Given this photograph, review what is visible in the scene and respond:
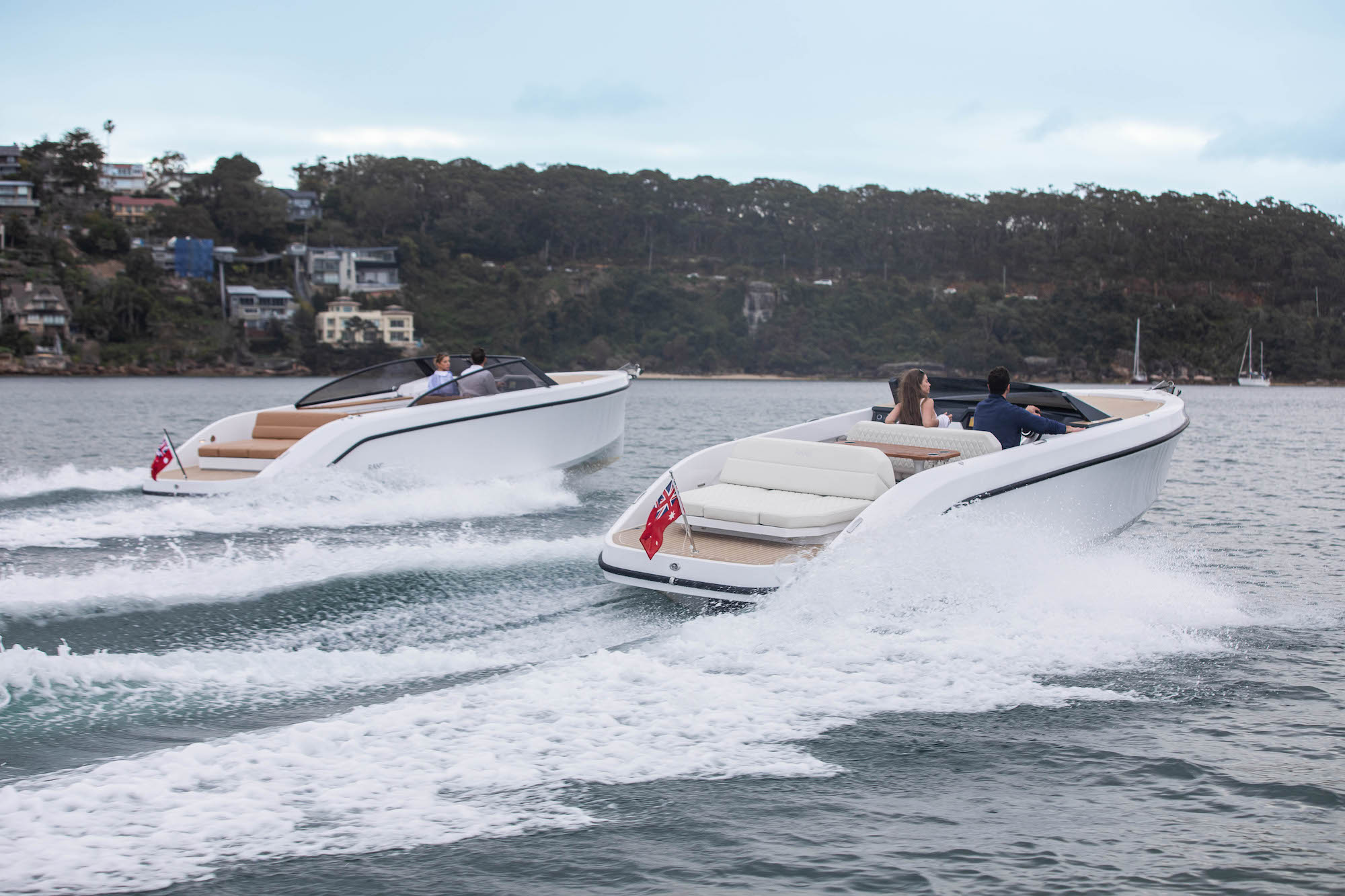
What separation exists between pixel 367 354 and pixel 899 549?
84.8 meters

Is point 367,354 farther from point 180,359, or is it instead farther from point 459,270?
point 459,270

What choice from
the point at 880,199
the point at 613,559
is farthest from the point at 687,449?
the point at 880,199

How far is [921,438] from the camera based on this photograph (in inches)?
275

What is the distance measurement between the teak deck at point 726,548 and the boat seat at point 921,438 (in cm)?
121

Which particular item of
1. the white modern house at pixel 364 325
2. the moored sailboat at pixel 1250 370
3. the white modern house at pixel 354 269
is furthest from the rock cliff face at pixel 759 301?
the moored sailboat at pixel 1250 370

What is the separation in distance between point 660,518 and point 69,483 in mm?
7365

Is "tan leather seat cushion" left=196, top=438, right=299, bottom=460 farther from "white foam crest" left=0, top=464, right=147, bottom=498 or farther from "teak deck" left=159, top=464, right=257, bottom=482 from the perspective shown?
"white foam crest" left=0, top=464, right=147, bottom=498

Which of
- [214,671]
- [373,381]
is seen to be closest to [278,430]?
[373,381]

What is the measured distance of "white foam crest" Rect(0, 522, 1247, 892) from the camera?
3.20 metres

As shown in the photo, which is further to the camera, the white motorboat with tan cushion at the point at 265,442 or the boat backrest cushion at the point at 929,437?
the white motorboat with tan cushion at the point at 265,442

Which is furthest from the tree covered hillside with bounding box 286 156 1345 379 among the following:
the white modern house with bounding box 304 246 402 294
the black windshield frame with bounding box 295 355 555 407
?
the black windshield frame with bounding box 295 355 555 407

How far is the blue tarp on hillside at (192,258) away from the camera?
97.2 metres

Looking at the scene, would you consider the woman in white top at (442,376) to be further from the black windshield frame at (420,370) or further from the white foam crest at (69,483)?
the white foam crest at (69,483)

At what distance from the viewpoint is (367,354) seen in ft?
284
